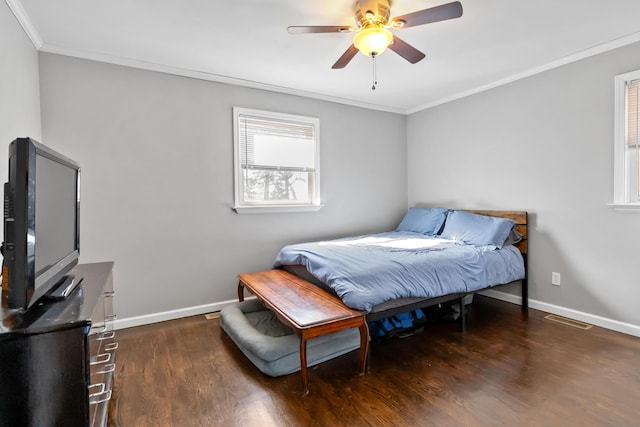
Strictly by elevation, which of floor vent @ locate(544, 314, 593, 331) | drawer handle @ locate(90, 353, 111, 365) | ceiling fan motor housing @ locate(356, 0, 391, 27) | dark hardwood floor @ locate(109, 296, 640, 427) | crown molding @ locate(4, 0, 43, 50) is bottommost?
dark hardwood floor @ locate(109, 296, 640, 427)

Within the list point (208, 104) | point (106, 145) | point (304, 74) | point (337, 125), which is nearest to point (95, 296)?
point (106, 145)

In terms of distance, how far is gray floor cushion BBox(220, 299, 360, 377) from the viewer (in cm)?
215

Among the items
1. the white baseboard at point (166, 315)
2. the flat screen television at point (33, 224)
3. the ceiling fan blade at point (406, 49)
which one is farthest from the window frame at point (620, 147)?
the flat screen television at point (33, 224)

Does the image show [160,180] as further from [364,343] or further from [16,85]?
[364,343]

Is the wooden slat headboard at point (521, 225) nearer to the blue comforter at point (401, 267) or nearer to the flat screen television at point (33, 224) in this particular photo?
the blue comforter at point (401, 267)

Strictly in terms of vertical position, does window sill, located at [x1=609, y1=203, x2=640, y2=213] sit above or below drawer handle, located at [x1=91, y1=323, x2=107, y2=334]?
above

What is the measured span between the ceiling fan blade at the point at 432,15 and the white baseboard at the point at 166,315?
2.97 m

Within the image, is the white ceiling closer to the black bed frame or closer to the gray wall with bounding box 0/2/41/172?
the gray wall with bounding box 0/2/41/172

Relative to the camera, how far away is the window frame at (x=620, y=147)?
271cm

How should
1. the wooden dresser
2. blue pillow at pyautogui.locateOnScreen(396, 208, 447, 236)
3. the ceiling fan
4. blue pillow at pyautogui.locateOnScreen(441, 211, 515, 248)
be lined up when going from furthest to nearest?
1. blue pillow at pyautogui.locateOnScreen(396, 208, 447, 236)
2. blue pillow at pyautogui.locateOnScreen(441, 211, 515, 248)
3. the ceiling fan
4. the wooden dresser

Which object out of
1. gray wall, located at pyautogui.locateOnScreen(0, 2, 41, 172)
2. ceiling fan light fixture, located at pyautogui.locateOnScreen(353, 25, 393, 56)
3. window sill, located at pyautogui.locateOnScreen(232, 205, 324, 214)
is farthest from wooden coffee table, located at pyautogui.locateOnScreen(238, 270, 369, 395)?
gray wall, located at pyautogui.locateOnScreen(0, 2, 41, 172)

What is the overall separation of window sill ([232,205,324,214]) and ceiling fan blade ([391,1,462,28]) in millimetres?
2208

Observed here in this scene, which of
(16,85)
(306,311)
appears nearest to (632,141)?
(306,311)

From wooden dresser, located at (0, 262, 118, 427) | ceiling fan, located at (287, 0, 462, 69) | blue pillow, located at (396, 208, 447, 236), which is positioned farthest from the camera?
blue pillow, located at (396, 208, 447, 236)
